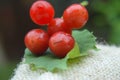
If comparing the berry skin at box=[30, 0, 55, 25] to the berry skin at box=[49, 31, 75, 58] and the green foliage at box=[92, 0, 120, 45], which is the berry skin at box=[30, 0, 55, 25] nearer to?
the berry skin at box=[49, 31, 75, 58]

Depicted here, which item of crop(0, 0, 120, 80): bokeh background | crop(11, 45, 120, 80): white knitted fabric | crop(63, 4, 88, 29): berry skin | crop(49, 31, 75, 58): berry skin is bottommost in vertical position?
crop(0, 0, 120, 80): bokeh background

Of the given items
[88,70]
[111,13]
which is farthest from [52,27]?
[111,13]

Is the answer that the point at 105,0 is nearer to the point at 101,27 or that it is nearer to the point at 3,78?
the point at 101,27

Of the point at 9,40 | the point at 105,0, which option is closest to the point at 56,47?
the point at 105,0

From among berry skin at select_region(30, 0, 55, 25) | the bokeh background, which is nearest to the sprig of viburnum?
berry skin at select_region(30, 0, 55, 25)

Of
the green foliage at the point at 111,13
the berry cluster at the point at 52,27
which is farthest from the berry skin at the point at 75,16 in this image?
the green foliage at the point at 111,13
